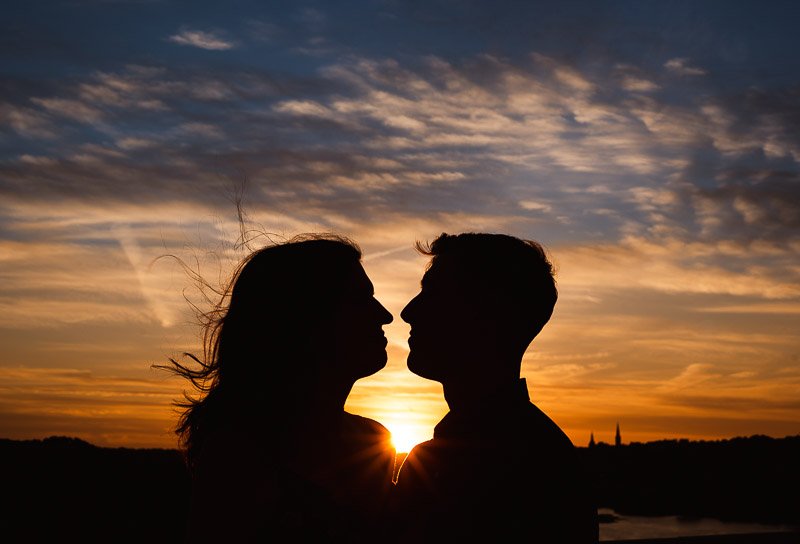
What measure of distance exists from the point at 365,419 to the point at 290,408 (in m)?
0.94

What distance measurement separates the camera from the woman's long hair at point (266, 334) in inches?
173

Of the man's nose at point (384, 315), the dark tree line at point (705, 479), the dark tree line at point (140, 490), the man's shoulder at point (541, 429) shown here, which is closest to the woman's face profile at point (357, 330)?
the man's nose at point (384, 315)

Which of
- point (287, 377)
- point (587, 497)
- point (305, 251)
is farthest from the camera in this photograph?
point (305, 251)

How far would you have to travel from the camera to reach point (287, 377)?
175 inches

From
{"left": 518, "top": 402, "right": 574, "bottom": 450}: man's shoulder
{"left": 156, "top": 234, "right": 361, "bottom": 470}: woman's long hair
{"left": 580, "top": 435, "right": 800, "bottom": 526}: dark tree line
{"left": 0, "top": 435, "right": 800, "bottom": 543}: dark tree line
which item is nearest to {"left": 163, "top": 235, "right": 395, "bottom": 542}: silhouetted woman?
{"left": 156, "top": 234, "right": 361, "bottom": 470}: woman's long hair

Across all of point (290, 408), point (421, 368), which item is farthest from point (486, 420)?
point (290, 408)

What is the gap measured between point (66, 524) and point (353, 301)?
48.7ft

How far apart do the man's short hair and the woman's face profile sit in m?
0.69

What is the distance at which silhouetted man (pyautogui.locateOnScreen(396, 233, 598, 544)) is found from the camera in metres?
3.59

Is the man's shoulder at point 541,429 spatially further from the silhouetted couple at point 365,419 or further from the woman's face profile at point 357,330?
the woman's face profile at point 357,330

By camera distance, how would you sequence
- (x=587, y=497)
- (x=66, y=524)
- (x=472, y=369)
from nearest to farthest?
1. (x=587, y=497)
2. (x=472, y=369)
3. (x=66, y=524)

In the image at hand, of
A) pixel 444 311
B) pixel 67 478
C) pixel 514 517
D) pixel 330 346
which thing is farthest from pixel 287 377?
pixel 67 478

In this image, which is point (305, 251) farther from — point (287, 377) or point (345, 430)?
point (345, 430)

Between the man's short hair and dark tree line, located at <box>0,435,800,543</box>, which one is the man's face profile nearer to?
the man's short hair
